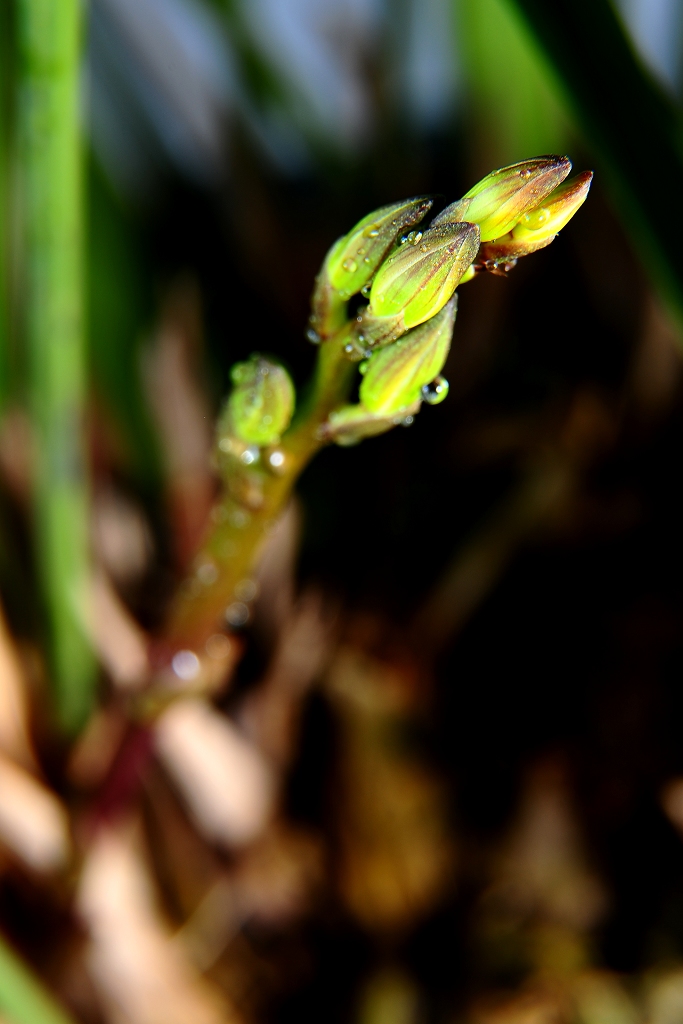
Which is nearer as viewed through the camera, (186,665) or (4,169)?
(186,665)

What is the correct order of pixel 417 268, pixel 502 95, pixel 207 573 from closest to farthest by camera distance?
pixel 417 268 → pixel 207 573 → pixel 502 95

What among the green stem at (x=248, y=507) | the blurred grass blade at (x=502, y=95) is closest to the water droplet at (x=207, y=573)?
the green stem at (x=248, y=507)

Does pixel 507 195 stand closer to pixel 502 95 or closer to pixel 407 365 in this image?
pixel 407 365

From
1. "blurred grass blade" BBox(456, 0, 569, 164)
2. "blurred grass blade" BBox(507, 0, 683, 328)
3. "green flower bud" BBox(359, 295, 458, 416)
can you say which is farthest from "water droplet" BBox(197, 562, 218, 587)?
"blurred grass blade" BBox(456, 0, 569, 164)

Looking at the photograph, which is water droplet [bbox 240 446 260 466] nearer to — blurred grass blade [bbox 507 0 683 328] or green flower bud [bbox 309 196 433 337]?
green flower bud [bbox 309 196 433 337]

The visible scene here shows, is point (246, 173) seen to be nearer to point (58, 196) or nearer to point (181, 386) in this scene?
point (181, 386)

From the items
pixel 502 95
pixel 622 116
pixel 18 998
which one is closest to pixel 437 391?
pixel 622 116

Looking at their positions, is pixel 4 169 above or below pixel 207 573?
above
